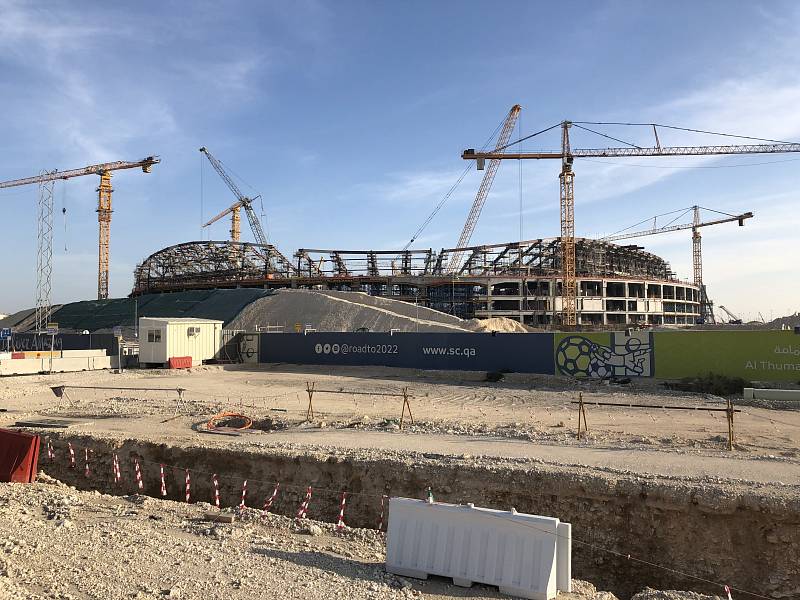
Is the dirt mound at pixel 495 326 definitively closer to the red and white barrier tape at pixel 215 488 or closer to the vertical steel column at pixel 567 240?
the vertical steel column at pixel 567 240

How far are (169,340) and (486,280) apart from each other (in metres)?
50.6

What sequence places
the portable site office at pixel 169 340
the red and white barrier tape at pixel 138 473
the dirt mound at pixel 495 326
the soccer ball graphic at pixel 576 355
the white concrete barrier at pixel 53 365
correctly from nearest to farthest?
1. the red and white barrier tape at pixel 138 473
2. the soccer ball graphic at pixel 576 355
3. the white concrete barrier at pixel 53 365
4. the portable site office at pixel 169 340
5. the dirt mound at pixel 495 326

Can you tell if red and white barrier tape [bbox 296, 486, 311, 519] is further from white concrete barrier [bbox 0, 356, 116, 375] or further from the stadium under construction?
the stadium under construction

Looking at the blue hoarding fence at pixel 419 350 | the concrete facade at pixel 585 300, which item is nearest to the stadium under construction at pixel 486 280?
the concrete facade at pixel 585 300

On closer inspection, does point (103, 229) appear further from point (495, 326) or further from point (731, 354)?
point (731, 354)

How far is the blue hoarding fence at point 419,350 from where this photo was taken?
33.1m

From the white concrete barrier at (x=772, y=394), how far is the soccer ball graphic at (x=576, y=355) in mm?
7677

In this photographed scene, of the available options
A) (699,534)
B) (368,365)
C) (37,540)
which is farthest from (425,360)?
(37,540)

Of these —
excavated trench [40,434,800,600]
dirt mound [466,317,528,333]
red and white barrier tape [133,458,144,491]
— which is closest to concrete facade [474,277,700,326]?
dirt mound [466,317,528,333]

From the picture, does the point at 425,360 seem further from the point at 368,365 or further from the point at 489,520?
the point at 489,520

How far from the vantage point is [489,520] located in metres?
8.05

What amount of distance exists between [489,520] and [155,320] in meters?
35.7

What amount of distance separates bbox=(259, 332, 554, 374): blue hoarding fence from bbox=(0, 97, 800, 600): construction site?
0.14 m

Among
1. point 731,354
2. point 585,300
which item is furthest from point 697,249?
point 731,354
